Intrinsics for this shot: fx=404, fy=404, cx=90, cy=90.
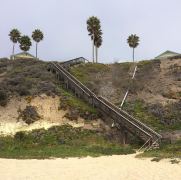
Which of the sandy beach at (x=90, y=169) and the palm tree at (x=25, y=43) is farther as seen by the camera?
the palm tree at (x=25, y=43)

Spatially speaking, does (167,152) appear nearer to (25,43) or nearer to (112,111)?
(112,111)

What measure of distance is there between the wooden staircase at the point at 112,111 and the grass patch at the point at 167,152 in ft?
3.96

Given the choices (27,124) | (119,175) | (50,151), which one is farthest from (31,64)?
(119,175)

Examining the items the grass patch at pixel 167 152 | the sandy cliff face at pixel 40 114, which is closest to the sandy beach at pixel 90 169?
the grass patch at pixel 167 152

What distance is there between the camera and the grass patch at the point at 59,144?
27.6m

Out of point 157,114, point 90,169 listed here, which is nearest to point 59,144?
point 90,169

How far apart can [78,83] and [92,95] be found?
368cm

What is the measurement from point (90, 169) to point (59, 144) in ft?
36.9

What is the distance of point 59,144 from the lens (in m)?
32.0

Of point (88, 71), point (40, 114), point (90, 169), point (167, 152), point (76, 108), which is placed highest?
Answer: point (88, 71)

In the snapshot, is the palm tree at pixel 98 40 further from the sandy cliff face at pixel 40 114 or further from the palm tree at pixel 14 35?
the sandy cliff face at pixel 40 114

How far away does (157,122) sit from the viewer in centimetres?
3862

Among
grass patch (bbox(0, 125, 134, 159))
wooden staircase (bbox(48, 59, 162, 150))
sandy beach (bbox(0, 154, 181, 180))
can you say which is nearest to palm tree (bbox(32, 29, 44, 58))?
wooden staircase (bbox(48, 59, 162, 150))

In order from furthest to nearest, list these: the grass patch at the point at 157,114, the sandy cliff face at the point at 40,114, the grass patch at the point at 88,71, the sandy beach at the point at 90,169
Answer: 1. the grass patch at the point at 88,71
2. the grass patch at the point at 157,114
3. the sandy cliff face at the point at 40,114
4. the sandy beach at the point at 90,169
